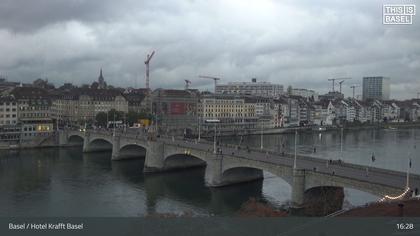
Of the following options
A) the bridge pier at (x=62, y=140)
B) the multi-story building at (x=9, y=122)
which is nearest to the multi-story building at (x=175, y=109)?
the multi-story building at (x=9, y=122)

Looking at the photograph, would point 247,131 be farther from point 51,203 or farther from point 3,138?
point 51,203

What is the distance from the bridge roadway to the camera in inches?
1298

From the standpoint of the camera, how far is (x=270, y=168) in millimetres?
40812

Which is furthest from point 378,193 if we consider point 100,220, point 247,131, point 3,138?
point 247,131

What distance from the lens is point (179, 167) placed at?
59.1 metres

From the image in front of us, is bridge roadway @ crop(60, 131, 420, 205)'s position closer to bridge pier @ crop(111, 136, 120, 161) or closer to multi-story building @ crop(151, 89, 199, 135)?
bridge pier @ crop(111, 136, 120, 161)

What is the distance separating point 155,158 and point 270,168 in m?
20.3

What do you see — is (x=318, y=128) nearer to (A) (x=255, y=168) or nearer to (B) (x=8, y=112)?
(B) (x=8, y=112)

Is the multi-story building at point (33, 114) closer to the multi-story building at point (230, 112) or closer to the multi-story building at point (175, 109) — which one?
the multi-story building at point (175, 109)

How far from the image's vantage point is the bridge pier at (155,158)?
57.6 metres

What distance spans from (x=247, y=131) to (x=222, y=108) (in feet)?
57.0

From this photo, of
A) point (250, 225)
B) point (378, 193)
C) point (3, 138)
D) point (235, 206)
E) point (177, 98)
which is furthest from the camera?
point (177, 98)

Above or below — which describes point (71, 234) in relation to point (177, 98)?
below

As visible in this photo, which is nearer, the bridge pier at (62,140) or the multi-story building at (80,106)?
the bridge pier at (62,140)
